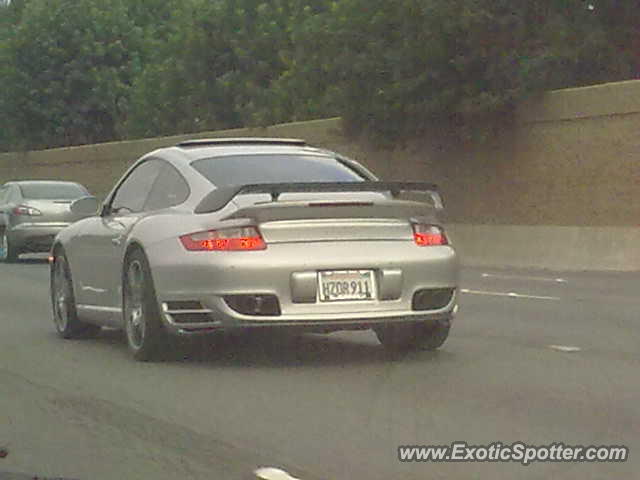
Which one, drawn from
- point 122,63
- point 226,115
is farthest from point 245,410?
point 122,63

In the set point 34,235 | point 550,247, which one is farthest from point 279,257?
point 34,235

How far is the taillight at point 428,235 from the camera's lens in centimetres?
1048

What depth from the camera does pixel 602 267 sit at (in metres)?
23.7

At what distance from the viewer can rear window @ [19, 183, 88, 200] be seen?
27.8 m

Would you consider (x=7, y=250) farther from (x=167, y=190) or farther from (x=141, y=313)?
(x=141, y=313)

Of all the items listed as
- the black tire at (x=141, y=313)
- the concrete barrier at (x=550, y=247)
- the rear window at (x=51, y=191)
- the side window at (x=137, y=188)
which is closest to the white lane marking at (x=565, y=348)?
the black tire at (x=141, y=313)

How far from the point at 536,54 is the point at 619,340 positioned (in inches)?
690

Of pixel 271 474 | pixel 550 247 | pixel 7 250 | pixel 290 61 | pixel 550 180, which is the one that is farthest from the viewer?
pixel 290 61

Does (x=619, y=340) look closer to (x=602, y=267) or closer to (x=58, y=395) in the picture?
(x=58, y=395)

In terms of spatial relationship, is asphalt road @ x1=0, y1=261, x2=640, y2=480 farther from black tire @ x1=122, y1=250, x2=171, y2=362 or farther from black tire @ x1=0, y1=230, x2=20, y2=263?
black tire @ x1=0, y1=230, x2=20, y2=263

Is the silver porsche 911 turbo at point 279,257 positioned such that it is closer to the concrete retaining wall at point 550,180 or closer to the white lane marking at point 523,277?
the white lane marking at point 523,277

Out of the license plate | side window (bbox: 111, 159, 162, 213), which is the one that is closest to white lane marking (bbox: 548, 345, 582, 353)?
the license plate

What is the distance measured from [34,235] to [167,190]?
637 inches

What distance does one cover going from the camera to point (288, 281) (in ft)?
32.7
